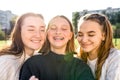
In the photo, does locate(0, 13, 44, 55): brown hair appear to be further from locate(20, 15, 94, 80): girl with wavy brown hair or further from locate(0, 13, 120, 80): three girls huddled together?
locate(20, 15, 94, 80): girl with wavy brown hair

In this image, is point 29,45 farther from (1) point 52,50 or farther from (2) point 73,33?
(2) point 73,33

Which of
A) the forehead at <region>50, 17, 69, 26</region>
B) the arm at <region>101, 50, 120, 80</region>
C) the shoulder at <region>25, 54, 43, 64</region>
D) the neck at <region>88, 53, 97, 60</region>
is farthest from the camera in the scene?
the neck at <region>88, 53, 97, 60</region>

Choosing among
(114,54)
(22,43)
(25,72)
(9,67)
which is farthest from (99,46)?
(9,67)

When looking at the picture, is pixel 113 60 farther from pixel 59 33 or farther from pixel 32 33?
pixel 32 33

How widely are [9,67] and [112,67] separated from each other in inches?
60.4

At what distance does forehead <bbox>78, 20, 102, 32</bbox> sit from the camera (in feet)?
17.4

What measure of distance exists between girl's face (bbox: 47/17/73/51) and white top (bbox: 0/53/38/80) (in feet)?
2.03

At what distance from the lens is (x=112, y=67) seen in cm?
499

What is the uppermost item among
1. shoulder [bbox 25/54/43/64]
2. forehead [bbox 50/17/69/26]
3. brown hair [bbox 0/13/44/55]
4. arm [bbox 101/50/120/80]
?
forehead [bbox 50/17/69/26]

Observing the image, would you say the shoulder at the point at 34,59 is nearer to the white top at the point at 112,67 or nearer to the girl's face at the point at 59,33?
the girl's face at the point at 59,33

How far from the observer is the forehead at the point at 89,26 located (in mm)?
5307

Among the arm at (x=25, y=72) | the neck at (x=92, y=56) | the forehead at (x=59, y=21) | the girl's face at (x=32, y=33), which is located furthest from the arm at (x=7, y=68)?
the neck at (x=92, y=56)

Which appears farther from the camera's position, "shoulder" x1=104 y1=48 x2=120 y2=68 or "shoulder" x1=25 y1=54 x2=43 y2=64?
"shoulder" x1=104 y1=48 x2=120 y2=68

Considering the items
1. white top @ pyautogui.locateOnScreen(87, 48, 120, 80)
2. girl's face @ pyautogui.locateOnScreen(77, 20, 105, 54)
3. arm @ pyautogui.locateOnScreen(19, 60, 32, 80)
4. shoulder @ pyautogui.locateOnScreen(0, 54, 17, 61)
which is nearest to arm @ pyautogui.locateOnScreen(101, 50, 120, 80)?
white top @ pyautogui.locateOnScreen(87, 48, 120, 80)
